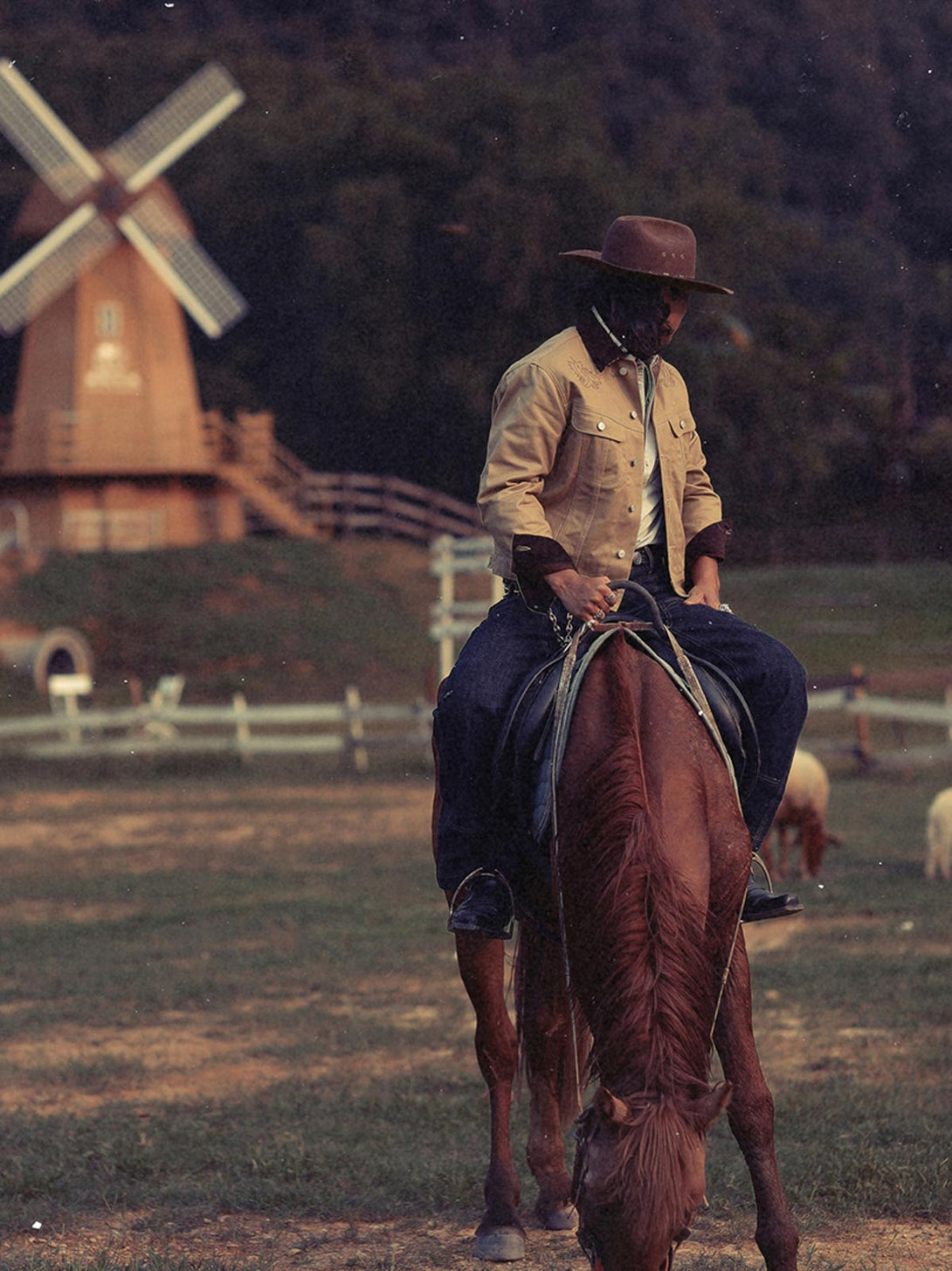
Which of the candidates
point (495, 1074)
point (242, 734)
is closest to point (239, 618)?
point (242, 734)

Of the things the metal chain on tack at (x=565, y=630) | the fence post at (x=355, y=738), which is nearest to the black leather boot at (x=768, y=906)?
the metal chain on tack at (x=565, y=630)

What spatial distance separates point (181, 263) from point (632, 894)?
3910 centimetres

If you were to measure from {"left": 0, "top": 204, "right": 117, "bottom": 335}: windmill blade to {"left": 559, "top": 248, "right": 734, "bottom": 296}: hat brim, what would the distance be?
1465 inches

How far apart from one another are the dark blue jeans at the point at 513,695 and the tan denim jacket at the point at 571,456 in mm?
191

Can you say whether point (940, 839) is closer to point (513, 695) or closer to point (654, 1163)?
point (513, 695)

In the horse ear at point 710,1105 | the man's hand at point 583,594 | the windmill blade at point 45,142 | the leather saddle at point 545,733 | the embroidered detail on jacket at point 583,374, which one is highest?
the windmill blade at point 45,142

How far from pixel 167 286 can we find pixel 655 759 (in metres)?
40.0

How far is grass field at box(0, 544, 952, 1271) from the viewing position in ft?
18.0

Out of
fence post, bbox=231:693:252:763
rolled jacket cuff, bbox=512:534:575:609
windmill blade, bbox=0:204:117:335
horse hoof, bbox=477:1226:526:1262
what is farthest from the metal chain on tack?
windmill blade, bbox=0:204:117:335

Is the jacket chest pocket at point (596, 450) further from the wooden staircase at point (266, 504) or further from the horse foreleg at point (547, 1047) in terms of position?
the wooden staircase at point (266, 504)

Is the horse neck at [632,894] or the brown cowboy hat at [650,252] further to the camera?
the brown cowboy hat at [650,252]

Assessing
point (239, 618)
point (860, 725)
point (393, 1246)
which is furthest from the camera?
point (239, 618)

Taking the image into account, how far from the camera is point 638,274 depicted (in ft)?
16.9

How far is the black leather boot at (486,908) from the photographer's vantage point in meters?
5.16
